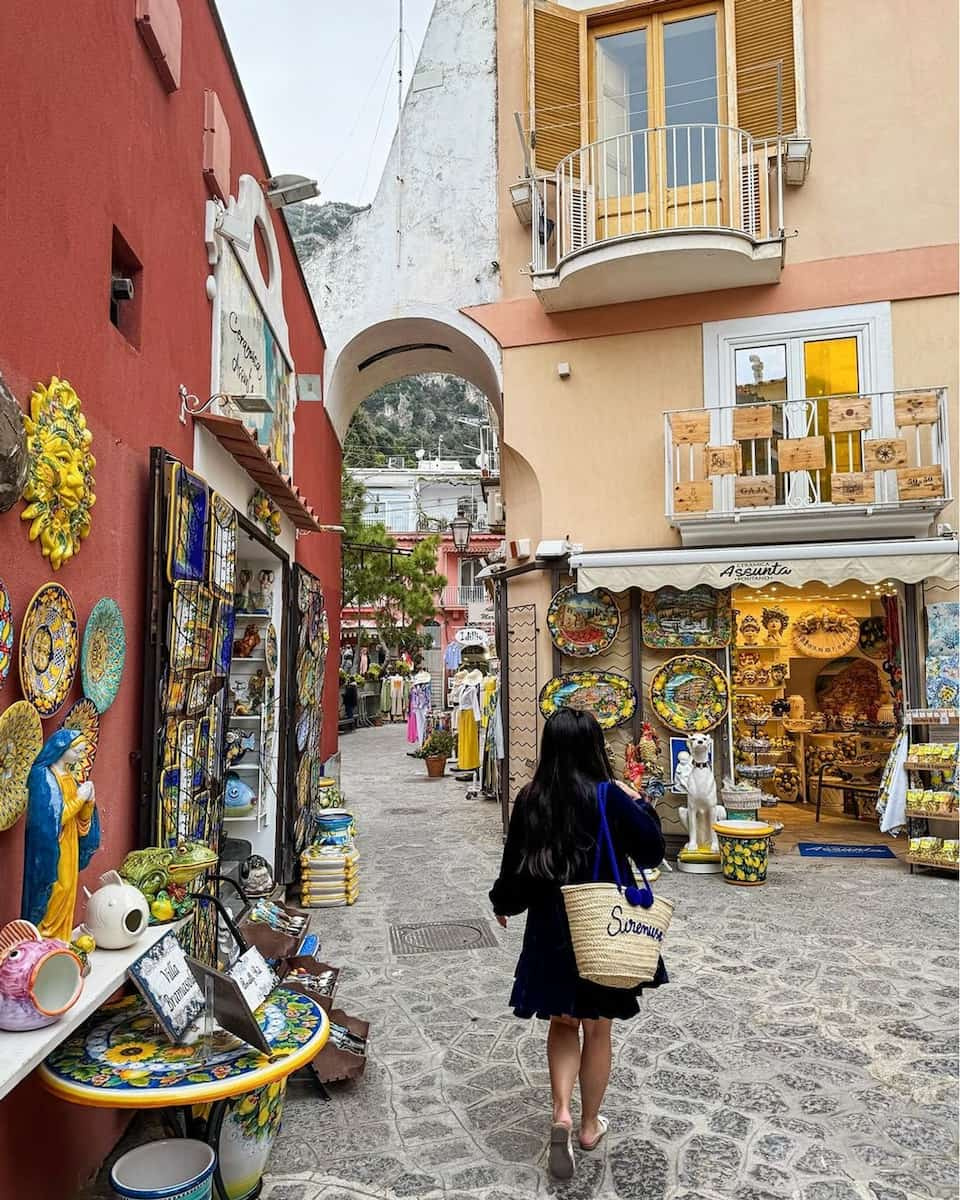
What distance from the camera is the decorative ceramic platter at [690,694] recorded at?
9133 mm

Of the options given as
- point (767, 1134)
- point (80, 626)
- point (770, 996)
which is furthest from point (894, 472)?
point (80, 626)

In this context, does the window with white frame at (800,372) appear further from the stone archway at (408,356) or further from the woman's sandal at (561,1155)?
the woman's sandal at (561,1155)

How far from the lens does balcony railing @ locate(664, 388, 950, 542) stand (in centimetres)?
855

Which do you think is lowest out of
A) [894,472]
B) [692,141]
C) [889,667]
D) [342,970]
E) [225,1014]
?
[342,970]

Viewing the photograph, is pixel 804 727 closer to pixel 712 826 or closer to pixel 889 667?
pixel 889 667

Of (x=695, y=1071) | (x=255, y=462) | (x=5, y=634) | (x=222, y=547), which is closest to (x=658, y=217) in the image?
(x=255, y=462)

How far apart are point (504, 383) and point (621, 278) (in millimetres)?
1831

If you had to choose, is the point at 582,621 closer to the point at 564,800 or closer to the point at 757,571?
the point at 757,571

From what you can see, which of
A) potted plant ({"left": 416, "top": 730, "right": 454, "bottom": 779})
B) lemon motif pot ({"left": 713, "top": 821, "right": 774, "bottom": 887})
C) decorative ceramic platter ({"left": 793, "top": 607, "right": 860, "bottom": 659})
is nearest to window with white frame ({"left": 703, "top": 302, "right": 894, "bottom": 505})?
decorative ceramic platter ({"left": 793, "top": 607, "right": 860, "bottom": 659})

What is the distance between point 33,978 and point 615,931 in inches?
70.5

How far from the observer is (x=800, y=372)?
955cm

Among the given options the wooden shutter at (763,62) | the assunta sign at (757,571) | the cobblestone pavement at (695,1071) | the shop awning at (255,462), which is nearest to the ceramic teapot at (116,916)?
the cobblestone pavement at (695,1071)

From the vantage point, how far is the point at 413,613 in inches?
1073

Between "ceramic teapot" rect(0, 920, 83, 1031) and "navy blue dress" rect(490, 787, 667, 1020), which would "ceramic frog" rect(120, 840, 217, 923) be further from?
A: "navy blue dress" rect(490, 787, 667, 1020)
